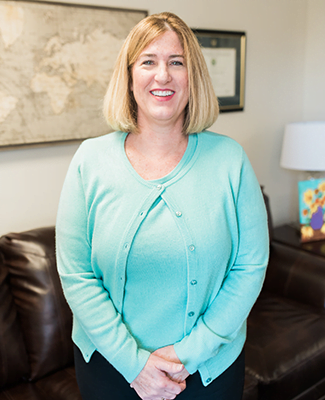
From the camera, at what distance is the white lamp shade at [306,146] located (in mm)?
2439

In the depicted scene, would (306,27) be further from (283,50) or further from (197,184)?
(197,184)

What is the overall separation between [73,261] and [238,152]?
553mm

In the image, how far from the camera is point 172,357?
1090 mm

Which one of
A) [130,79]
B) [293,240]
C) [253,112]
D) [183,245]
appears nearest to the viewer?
[183,245]

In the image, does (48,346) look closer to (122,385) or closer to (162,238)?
(122,385)

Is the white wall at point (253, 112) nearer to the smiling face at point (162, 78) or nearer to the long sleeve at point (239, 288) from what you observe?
the smiling face at point (162, 78)

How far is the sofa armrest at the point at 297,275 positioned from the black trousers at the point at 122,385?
3.52ft

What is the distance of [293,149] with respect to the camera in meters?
2.54

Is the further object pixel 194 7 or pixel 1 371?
pixel 194 7

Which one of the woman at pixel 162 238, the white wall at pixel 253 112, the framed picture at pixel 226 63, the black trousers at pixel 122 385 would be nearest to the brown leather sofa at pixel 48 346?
the white wall at pixel 253 112

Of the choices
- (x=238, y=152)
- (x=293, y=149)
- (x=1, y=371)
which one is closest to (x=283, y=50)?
(x=293, y=149)

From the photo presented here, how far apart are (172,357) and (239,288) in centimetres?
26

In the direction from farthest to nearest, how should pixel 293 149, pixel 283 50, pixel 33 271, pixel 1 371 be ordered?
pixel 283 50, pixel 293 149, pixel 33 271, pixel 1 371

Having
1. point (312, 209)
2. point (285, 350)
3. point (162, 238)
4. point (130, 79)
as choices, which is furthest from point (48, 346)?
point (312, 209)
